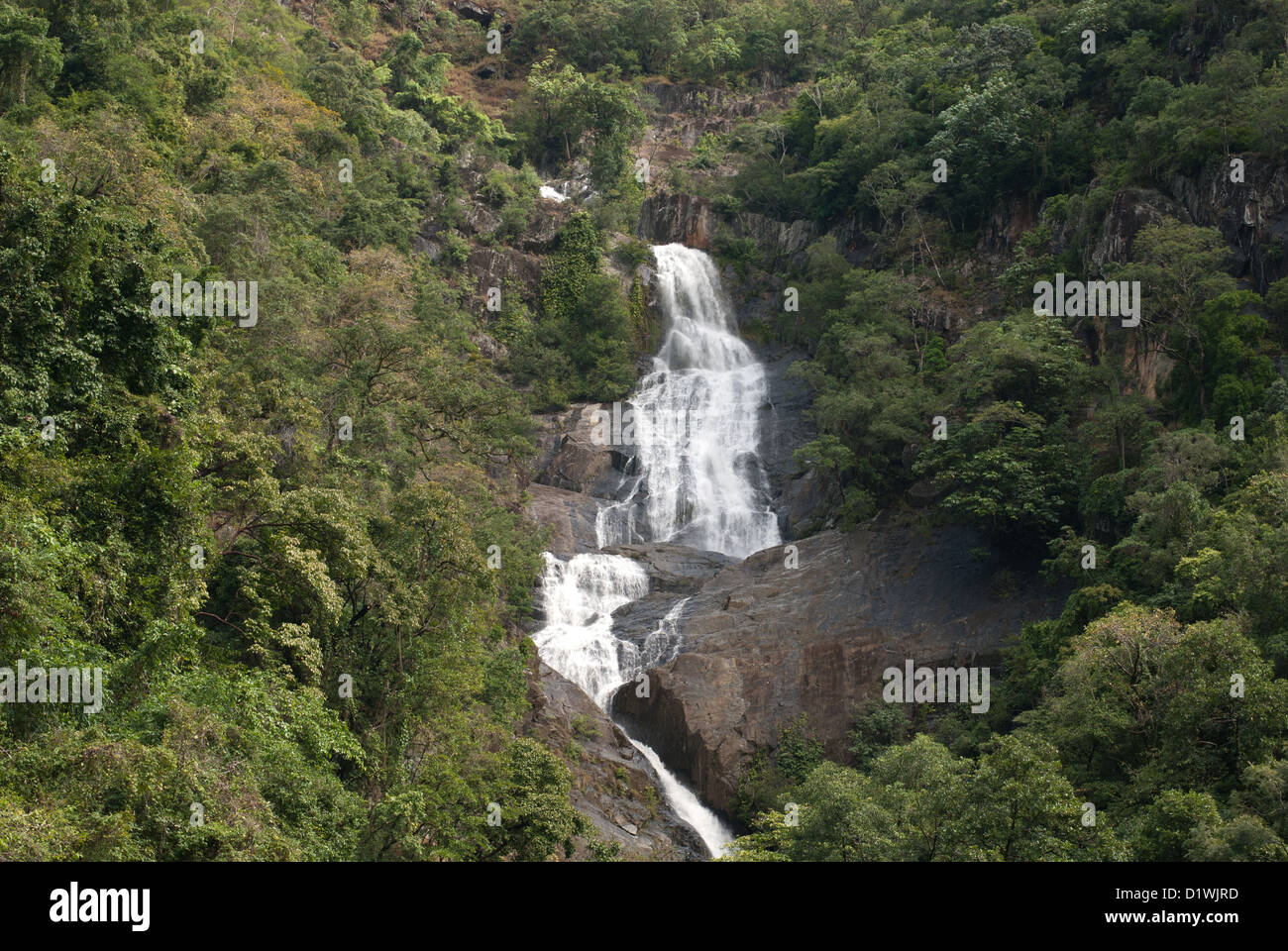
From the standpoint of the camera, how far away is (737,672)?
33062 mm

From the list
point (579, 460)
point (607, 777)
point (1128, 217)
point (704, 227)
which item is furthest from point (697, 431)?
point (607, 777)

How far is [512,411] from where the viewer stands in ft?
115

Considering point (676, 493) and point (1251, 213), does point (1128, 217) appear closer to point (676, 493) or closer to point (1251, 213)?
point (1251, 213)

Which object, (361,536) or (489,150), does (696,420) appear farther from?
(361,536)

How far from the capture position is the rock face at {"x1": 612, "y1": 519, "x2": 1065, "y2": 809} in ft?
104

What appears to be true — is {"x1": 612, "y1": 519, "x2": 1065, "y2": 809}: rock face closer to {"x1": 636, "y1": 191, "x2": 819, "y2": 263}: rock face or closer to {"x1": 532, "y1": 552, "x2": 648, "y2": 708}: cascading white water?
{"x1": 532, "y1": 552, "x2": 648, "y2": 708}: cascading white water

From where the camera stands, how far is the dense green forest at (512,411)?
56.5 ft

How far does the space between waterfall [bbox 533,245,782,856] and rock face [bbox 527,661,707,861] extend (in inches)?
35.6

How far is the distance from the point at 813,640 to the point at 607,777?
8.13m

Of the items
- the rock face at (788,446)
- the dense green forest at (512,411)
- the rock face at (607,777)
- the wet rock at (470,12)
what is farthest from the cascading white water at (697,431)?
the wet rock at (470,12)

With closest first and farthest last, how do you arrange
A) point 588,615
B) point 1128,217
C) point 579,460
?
1. point 588,615
2. point 1128,217
3. point 579,460

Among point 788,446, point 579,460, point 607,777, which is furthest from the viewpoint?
point 788,446

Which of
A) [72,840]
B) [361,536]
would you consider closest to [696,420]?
[361,536]

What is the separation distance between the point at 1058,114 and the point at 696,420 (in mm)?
19000
